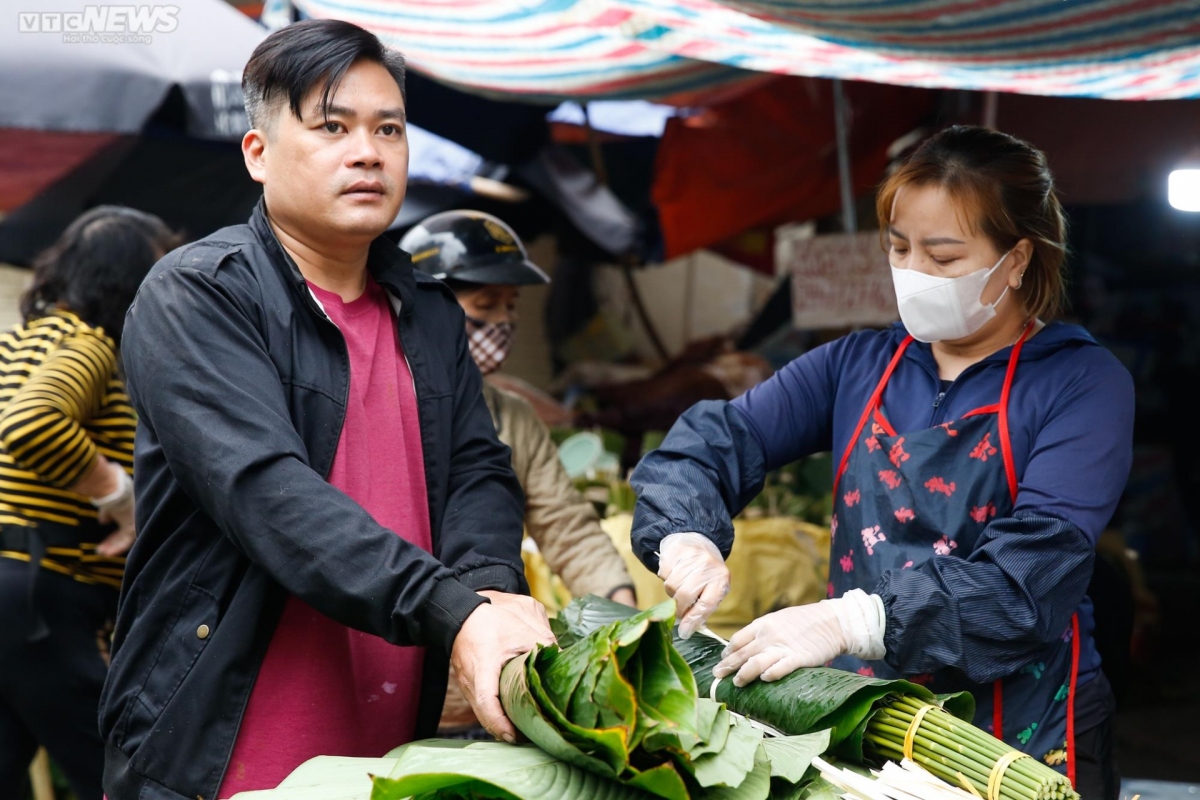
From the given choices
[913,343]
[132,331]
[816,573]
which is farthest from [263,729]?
[816,573]

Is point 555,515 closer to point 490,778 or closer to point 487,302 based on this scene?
point 487,302

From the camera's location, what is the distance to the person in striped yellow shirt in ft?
10.3

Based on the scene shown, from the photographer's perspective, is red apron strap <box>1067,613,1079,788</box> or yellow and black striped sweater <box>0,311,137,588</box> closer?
red apron strap <box>1067,613,1079,788</box>

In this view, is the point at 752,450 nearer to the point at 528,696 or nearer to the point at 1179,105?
the point at 528,696

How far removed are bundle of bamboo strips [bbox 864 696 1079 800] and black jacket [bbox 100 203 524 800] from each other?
2.17 feet

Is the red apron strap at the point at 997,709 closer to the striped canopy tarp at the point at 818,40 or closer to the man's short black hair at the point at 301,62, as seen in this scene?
the striped canopy tarp at the point at 818,40

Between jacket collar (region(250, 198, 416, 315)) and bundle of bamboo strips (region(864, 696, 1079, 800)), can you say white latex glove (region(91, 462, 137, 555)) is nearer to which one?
jacket collar (region(250, 198, 416, 315))

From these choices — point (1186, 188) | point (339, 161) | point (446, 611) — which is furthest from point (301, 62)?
point (1186, 188)

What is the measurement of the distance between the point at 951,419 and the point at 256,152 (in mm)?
1392

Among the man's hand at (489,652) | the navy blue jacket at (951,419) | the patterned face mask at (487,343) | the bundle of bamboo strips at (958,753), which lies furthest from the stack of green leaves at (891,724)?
the patterned face mask at (487,343)

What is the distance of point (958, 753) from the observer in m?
1.71

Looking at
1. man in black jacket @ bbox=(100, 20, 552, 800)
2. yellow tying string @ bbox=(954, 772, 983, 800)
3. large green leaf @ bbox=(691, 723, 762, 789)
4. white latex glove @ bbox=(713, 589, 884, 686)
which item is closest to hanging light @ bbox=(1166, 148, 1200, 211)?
white latex glove @ bbox=(713, 589, 884, 686)

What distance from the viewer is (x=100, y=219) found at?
11.7 feet

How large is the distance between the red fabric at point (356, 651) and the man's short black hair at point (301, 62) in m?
0.33
